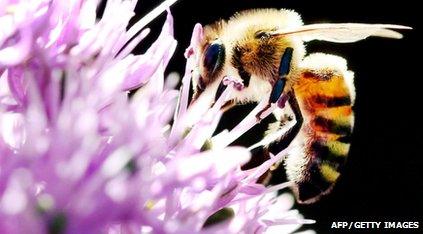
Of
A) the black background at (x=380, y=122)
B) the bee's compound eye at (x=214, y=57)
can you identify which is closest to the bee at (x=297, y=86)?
the bee's compound eye at (x=214, y=57)

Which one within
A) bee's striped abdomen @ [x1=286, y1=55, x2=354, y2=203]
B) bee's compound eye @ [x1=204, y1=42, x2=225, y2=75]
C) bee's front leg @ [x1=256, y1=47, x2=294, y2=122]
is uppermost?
bee's compound eye @ [x1=204, y1=42, x2=225, y2=75]

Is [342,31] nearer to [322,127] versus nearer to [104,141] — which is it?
[322,127]

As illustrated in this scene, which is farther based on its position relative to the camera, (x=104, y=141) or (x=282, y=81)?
(x=282, y=81)

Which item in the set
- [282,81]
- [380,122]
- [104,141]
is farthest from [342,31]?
[380,122]

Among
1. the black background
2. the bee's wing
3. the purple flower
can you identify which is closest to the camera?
the purple flower

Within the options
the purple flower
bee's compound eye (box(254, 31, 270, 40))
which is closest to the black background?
bee's compound eye (box(254, 31, 270, 40))

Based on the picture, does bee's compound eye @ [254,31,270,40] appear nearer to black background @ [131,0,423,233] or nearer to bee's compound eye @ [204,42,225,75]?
bee's compound eye @ [204,42,225,75]

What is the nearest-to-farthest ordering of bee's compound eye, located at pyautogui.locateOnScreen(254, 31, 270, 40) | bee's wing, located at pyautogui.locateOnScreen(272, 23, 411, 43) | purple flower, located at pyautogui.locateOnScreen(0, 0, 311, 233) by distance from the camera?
purple flower, located at pyautogui.locateOnScreen(0, 0, 311, 233) → bee's wing, located at pyautogui.locateOnScreen(272, 23, 411, 43) → bee's compound eye, located at pyautogui.locateOnScreen(254, 31, 270, 40)

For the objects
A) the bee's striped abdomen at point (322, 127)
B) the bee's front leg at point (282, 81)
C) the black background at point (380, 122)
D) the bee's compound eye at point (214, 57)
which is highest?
the bee's compound eye at point (214, 57)

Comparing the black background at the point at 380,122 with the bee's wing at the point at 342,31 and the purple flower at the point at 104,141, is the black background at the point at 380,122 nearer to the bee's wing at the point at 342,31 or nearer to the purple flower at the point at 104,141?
the bee's wing at the point at 342,31
